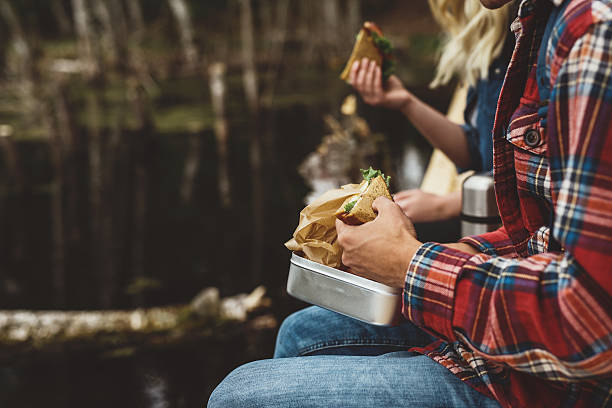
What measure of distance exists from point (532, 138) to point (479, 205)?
29.6 inches

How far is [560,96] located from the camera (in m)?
0.78

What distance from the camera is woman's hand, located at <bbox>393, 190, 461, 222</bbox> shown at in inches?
70.9

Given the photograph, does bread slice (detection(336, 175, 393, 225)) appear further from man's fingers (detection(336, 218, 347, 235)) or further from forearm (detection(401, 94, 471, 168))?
forearm (detection(401, 94, 471, 168))

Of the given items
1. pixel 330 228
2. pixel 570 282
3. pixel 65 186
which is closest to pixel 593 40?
pixel 570 282

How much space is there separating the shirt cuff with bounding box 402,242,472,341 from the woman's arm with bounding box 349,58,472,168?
1.13 metres

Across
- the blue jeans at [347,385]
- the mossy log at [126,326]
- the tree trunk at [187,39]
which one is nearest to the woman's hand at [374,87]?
the blue jeans at [347,385]

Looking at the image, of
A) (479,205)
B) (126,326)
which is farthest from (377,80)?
(126,326)

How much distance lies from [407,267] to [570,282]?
0.24 metres

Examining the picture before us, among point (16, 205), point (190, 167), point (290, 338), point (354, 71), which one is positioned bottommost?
point (16, 205)

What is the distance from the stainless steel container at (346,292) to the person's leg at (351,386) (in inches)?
3.5

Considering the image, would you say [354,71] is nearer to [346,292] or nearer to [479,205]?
[479,205]

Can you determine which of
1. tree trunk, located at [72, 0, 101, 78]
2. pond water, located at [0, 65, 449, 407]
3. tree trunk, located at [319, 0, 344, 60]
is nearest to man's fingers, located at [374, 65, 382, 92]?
pond water, located at [0, 65, 449, 407]

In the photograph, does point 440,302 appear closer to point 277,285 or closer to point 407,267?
point 407,267

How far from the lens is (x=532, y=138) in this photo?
3.05 ft
